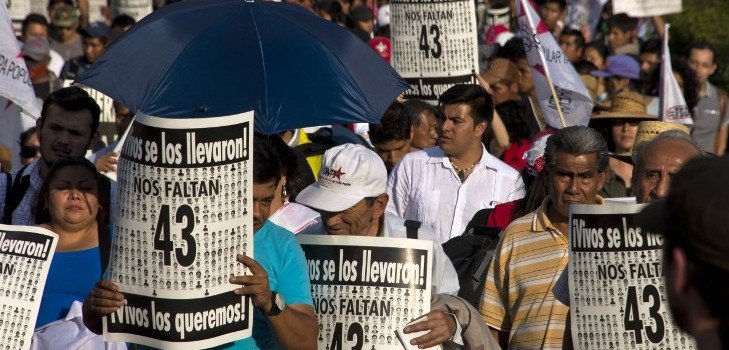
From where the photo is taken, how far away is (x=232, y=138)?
174 inches

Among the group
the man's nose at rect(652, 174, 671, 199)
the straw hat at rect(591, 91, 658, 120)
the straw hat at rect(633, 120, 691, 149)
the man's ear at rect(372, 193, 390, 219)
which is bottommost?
the man's ear at rect(372, 193, 390, 219)

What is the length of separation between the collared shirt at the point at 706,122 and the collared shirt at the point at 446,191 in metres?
5.17

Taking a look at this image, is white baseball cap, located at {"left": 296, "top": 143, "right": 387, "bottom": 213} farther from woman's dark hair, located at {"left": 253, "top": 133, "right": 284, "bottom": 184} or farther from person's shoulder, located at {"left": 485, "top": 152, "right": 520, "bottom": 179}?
person's shoulder, located at {"left": 485, "top": 152, "right": 520, "bottom": 179}

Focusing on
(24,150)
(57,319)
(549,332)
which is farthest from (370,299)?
(24,150)

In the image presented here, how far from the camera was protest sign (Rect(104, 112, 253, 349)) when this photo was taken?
14.4 feet

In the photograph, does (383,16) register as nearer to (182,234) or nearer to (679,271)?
(182,234)

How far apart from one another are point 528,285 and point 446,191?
263cm

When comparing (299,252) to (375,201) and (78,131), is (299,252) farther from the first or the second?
(78,131)

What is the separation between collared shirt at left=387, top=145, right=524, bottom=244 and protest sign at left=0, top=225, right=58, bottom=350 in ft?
9.33

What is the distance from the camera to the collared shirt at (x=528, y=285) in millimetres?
5250

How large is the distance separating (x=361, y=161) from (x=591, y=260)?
1147 mm

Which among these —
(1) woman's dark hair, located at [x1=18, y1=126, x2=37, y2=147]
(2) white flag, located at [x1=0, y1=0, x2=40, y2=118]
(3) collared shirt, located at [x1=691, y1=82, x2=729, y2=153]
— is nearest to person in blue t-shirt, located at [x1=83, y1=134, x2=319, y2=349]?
(2) white flag, located at [x1=0, y1=0, x2=40, y2=118]

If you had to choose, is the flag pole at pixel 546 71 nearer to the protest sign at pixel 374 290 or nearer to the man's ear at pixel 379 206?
the man's ear at pixel 379 206

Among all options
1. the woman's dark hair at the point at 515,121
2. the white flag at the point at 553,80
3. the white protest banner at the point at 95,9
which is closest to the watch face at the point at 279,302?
the white flag at the point at 553,80
